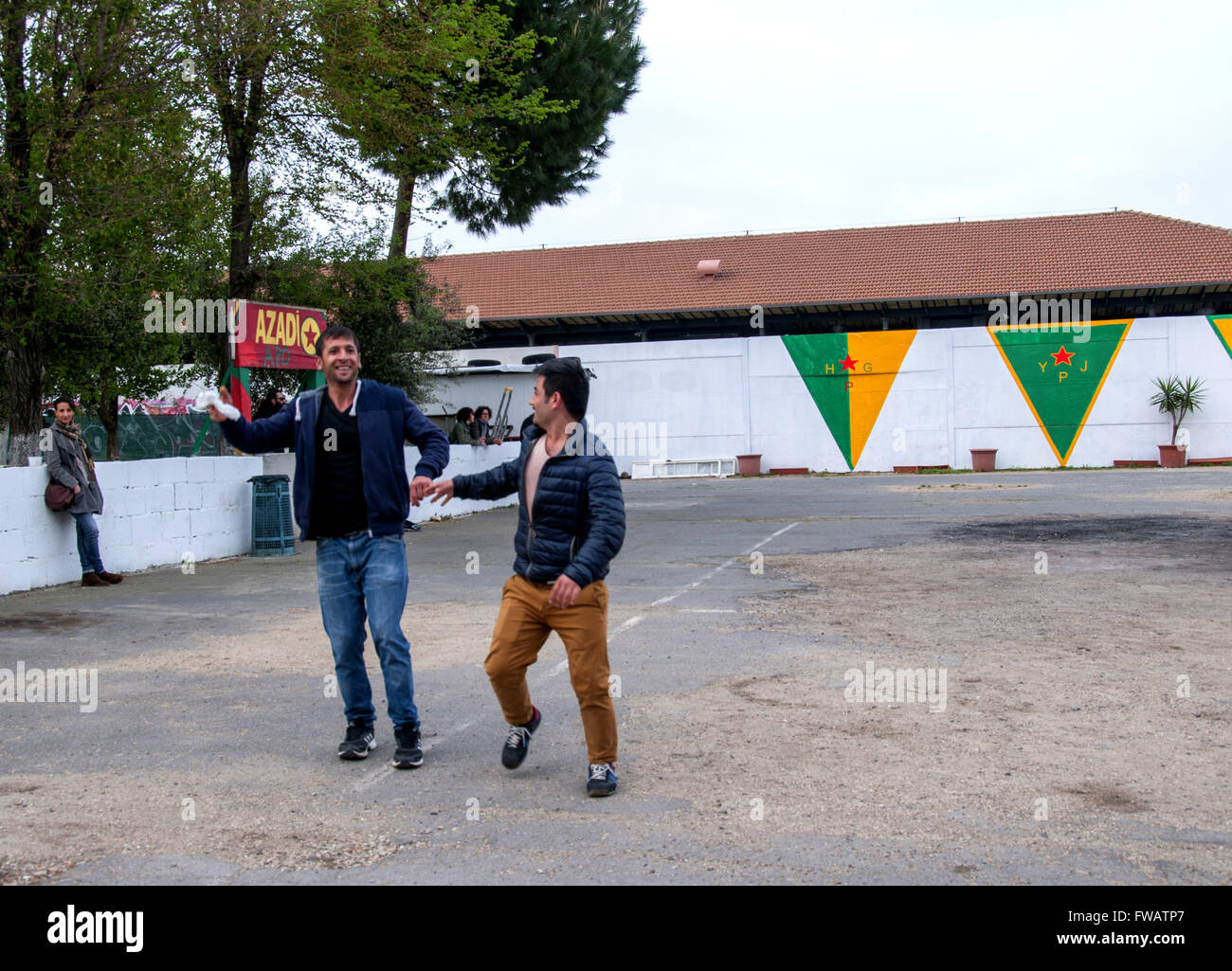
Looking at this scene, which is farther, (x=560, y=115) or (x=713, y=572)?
(x=560, y=115)

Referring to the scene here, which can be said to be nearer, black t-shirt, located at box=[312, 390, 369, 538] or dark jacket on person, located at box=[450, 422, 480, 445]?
black t-shirt, located at box=[312, 390, 369, 538]

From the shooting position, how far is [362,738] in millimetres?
5258

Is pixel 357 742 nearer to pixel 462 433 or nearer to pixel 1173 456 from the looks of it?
pixel 462 433

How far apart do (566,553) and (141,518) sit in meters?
9.25

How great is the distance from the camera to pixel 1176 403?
3031 centimetres

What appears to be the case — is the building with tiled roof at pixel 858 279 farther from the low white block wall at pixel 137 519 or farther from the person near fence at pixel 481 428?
the low white block wall at pixel 137 519

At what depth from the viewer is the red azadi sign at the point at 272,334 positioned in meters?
14.6

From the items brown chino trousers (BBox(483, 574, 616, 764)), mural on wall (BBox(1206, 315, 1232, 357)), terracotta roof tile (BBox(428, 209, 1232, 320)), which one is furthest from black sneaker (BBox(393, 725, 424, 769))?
terracotta roof tile (BBox(428, 209, 1232, 320))

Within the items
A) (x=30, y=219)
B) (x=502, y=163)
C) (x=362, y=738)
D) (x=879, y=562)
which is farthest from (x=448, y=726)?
(x=502, y=163)

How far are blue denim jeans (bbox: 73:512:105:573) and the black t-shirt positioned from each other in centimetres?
709

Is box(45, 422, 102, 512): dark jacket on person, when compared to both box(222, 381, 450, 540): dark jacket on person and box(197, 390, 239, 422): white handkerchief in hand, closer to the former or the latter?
box(222, 381, 450, 540): dark jacket on person

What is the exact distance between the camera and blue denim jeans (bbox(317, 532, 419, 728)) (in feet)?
16.9
